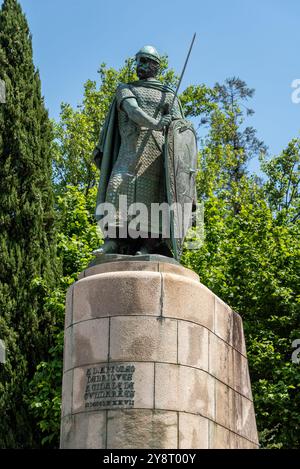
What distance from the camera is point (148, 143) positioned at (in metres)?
13.0

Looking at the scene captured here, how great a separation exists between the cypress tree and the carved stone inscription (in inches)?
377

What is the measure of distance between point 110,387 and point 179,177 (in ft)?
10.9

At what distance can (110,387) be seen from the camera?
10.9 metres

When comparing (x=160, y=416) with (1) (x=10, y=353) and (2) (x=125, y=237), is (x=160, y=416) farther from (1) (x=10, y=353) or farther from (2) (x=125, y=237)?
(1) (x=10, y=353)

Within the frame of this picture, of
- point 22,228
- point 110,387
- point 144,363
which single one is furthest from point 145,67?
point 22,228

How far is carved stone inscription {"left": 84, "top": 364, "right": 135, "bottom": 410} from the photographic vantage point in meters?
10.9

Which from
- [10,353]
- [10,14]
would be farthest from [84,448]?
[10,14]

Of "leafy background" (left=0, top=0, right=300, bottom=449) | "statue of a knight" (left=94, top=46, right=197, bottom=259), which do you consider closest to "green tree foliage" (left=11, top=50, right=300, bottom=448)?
"leafy background" (left=0, top=0, right=300, bottom=449)

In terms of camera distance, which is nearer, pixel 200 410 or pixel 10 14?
pixel 200 410

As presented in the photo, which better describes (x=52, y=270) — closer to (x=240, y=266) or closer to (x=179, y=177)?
(x=240, y=266)

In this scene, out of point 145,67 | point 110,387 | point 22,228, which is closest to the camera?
point 110,387

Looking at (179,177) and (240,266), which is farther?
(240,266)
